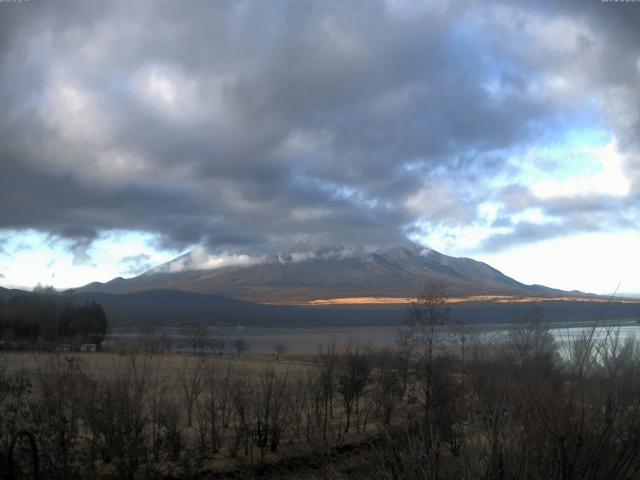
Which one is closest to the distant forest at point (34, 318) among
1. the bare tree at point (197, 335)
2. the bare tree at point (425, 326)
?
the bare tree at point (425, 326)

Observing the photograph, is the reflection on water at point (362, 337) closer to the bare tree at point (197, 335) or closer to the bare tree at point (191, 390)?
the bare tree at point (197, 335)

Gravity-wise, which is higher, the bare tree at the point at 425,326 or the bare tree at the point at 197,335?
the bare tree at the point at 425,326

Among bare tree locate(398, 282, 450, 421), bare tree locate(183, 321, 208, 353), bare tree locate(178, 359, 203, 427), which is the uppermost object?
bare tree locate(398, 282, 450, 421)

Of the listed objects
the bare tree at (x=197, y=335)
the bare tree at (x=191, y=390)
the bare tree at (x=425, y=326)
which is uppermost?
the bare tree at (x=425, y=326)

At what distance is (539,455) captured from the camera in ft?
20.9

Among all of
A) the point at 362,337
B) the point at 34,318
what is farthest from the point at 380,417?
the point at 362,337

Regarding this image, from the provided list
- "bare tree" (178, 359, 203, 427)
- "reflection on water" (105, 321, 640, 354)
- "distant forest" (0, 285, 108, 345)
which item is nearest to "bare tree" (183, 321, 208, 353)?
"reflection on water" (105, 321, 640, 354)

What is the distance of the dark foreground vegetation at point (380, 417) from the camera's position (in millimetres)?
6555

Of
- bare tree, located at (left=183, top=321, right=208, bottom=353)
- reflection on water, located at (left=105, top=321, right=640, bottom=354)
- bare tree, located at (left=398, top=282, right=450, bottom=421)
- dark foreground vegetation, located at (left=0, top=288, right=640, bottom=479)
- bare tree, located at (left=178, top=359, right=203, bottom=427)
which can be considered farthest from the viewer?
bare tree, located at (left=183, top=321, right=208, bottom=353)

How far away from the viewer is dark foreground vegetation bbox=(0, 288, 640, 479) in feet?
21.5

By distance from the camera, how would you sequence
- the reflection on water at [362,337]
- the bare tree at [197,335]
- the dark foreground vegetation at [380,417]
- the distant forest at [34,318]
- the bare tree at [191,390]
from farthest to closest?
the bare tree at [197,335] → the distant forest at [34,318] → the bare tree at [191,390] → the reflection on water at [362,337] → the dark foreground vegetation at [380,417]

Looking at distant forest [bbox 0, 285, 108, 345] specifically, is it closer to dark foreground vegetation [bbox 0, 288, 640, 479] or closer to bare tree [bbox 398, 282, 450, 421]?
dark foreground vegetation [bbox 0, 288, 640, 479]

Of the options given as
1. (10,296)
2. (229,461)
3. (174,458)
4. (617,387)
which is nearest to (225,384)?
(229,461)

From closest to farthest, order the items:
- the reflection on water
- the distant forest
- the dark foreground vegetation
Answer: the dark foreground vegetation
the reflection on water
the distant forest
